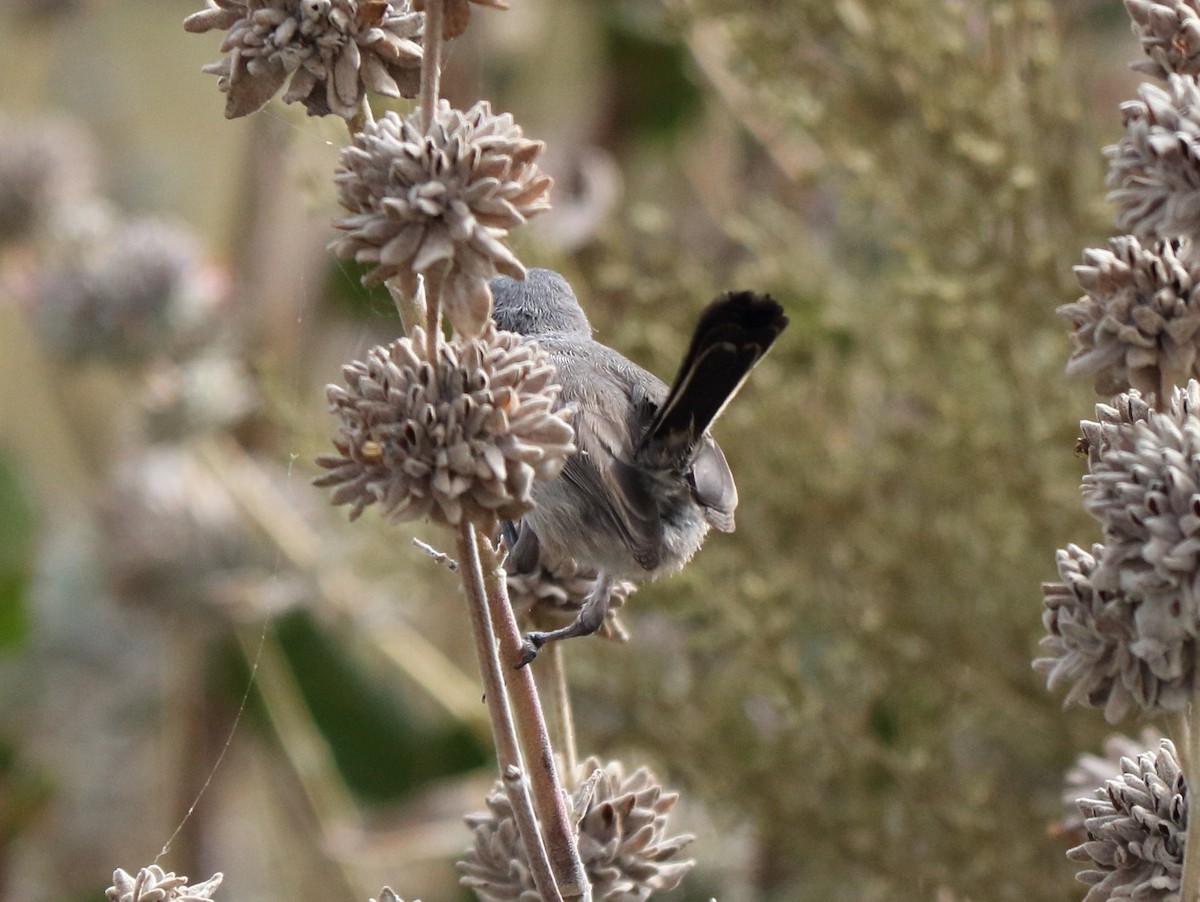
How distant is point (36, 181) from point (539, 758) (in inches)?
45.4

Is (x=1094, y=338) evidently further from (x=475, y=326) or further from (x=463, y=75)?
(x=463, y=75)

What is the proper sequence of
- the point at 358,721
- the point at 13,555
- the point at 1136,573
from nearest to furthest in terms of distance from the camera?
the point at 1136,573 < the point at 13,555 < the point at 358,721

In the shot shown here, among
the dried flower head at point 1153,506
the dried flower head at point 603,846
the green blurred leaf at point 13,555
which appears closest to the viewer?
the dried flower head at point 1153,506

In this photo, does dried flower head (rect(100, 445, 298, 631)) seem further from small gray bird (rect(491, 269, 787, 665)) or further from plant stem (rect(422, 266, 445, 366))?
plant stem (rect(422, 266, 445, 366))

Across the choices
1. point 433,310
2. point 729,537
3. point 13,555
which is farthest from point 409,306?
point 13,555

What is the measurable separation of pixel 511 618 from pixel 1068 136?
60cm

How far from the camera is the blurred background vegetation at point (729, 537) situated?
0.83m

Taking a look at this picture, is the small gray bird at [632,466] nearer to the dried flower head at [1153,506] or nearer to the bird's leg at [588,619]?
the bird's leg at [588,619]

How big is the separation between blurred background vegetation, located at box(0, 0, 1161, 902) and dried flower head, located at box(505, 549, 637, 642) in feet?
0.36

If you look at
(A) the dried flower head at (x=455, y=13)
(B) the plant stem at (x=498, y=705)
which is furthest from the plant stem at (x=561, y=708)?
(A) the dried flower head at (x=455, y=13)

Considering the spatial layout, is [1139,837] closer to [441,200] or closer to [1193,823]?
[1193,823]

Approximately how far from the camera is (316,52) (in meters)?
0.38

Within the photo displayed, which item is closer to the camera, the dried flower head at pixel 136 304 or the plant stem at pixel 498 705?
the plant stem at pixel 498 705

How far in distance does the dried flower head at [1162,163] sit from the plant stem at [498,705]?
0.18m
